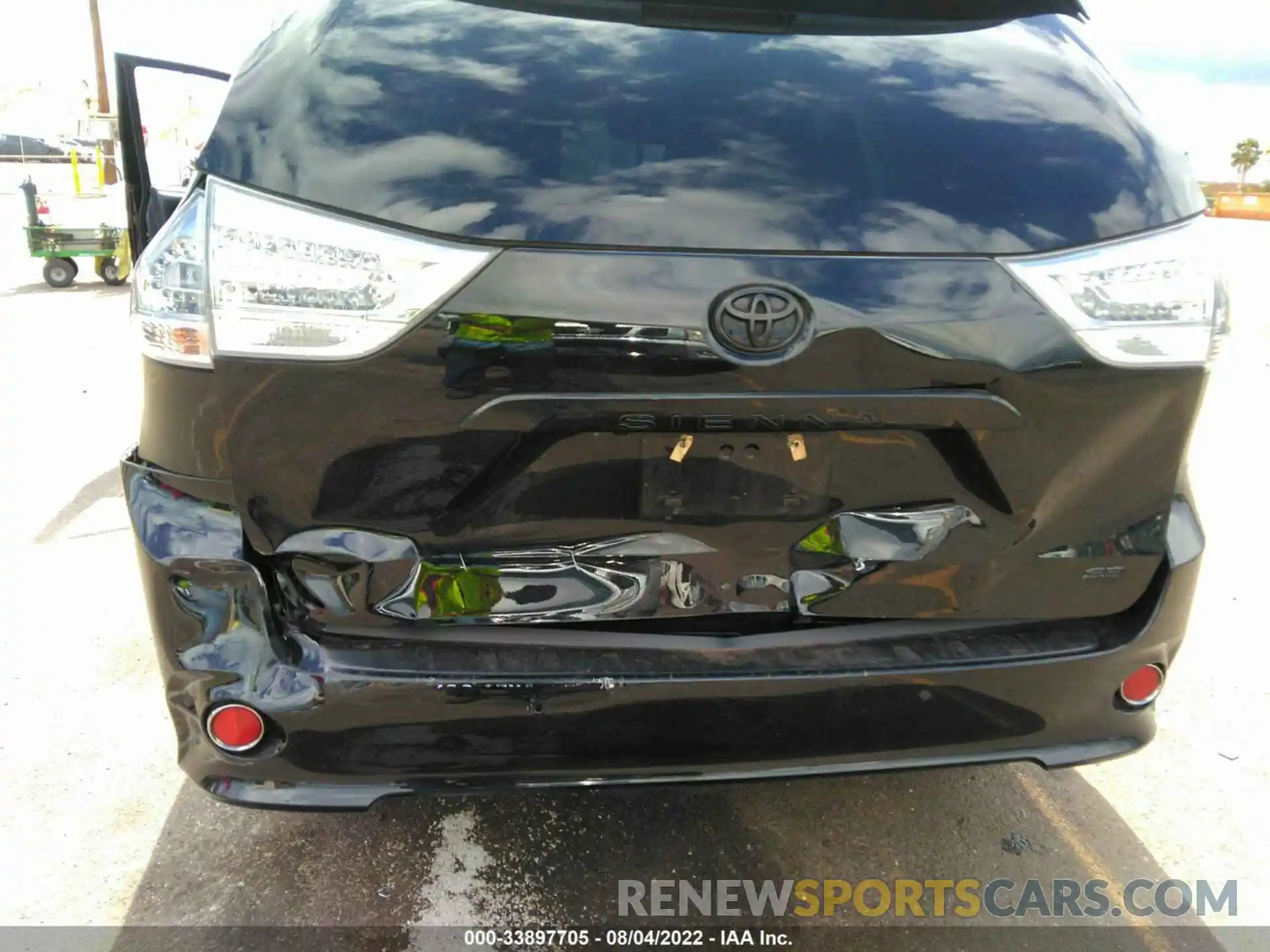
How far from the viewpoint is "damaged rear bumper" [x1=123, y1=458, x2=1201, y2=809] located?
1.53 meters

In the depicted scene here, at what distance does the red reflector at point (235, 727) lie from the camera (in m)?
1.54

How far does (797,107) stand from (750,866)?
1677 mm

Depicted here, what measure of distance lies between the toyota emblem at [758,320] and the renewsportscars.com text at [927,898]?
4.36 feet

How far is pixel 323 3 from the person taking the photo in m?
1.71

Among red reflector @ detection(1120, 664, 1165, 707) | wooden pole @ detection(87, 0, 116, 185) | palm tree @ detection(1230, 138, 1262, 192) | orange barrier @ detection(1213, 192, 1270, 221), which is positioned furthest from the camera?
palm tree @ detection(1230, 138, 1262, 192)

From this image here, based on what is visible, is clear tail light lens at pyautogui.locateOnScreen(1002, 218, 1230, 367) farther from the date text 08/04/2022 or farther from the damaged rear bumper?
the date text 08/04/2022

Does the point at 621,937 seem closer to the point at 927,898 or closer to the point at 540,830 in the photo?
the point at 540,830

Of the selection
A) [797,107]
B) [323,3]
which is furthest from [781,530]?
[323,3]

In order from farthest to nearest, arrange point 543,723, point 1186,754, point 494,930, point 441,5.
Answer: point 1186,754 → point 494,930 → point 441,5 → point 543,723

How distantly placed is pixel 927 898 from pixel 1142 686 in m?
0.76

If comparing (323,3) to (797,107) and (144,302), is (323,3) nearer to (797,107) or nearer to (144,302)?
(144,302)

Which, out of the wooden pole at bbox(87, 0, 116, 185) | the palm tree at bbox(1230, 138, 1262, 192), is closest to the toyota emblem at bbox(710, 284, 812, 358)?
the wooden pole at bbox(87, 0, 116, 185)

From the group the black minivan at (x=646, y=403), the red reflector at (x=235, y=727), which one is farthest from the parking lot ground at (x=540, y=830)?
the red reflector at (x=235, y=727)

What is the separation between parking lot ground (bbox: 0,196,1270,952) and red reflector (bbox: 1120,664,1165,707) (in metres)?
0.45
